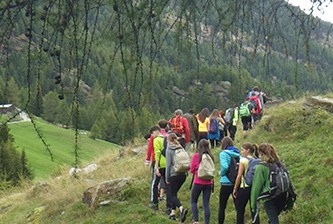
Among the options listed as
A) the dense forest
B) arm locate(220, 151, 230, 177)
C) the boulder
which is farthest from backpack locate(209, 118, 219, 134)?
the dense forest

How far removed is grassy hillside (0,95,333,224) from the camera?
8156 millimetres

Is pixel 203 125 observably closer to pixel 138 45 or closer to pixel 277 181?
pixel 277 181

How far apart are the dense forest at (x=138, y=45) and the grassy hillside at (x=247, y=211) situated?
472cm

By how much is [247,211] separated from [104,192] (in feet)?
14.0

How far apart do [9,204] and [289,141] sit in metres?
9.84

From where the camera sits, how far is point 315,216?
723cm

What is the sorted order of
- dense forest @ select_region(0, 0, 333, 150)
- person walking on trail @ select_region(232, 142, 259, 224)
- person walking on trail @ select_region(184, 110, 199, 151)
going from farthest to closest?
person walking on trail @ select_region(184, 110, 199, 151), person walking on trail @ select_region(232, 142, 259, 224), dense forest @ select_region(0, 0, 333, 150)

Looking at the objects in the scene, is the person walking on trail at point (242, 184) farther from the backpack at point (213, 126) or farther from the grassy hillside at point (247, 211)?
the backpack at point (213, 126)

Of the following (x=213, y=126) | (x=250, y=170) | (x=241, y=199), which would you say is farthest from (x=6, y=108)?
(x=213, y=126)

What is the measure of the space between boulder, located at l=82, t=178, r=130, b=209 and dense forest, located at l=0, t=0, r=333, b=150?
8756 millimetres

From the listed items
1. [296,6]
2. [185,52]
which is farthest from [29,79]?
[296,6]

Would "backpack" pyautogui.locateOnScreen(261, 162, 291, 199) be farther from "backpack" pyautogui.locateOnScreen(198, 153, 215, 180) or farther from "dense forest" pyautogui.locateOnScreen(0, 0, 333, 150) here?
"dense forest" pyautogui.locateOnScreen(0, 0, 333, 150)

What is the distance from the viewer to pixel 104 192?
1158 centimetres

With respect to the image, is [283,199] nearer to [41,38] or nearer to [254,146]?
[254,146]
